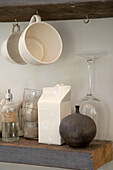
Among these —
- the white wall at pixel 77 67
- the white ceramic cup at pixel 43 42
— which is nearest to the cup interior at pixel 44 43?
the white ceramic cup at pixel 43 42

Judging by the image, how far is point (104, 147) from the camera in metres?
1.20

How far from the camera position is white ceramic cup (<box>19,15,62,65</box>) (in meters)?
1.23

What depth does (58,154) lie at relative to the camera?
44.4 inches

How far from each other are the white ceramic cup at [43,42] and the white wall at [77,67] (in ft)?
0.40

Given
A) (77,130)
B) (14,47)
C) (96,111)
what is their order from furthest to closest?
(14,47) < (96,111) < (77,130)

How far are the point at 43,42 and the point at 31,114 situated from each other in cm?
30

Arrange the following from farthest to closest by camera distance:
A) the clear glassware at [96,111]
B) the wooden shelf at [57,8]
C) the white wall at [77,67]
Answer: the white wall at [77,67], the clear glassware at [96,111], the wooden shelf at [57,8]

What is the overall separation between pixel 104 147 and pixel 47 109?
259 mm

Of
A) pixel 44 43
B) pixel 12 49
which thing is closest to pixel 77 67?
pixel 44 43

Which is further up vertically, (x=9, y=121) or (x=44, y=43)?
(x=44, y=43)

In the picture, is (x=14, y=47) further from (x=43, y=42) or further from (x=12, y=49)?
(x=43, y=42)

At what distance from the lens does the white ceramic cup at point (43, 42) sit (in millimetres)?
1229

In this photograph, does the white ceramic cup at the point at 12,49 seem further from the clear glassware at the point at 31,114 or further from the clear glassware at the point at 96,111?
the clear glassware at the point at 96,111

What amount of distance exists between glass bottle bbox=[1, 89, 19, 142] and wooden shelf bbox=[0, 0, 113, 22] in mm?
317
